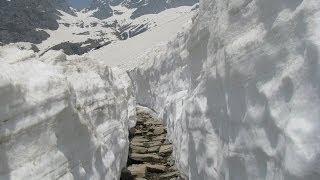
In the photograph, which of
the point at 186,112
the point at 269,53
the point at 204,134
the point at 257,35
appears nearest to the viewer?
the point at 269,53

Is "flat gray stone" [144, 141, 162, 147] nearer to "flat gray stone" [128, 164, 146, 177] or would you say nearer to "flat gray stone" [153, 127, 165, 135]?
"flat gray stone" [153, 127, 165, 135]

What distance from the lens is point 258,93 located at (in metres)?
6.12

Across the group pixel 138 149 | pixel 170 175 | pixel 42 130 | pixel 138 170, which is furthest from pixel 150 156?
pixel 42 130

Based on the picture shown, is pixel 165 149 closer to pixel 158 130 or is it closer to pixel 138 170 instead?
pixel 138 170

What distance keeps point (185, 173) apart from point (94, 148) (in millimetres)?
2875

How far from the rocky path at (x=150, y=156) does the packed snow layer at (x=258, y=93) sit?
283 centimetres

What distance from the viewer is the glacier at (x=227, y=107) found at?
5.12 metres

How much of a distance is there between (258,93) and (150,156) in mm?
8643

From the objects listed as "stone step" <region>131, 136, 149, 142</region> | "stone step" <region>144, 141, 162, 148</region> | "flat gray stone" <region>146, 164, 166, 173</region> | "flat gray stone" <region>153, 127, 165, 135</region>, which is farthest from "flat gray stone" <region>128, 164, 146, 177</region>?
"flat gray stone" <region>153, 127, 165, 135</region>

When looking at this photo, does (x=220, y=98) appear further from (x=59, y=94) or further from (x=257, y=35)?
(x=59, y=94)

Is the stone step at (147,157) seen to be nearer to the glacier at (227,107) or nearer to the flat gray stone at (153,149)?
the flat gray stone at (153,149)

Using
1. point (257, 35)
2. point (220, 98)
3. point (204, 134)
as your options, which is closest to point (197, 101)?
point (204, 134)

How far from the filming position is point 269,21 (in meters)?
6.09

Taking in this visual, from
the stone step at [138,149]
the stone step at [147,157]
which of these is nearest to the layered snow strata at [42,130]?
the stone step at [147,157]
